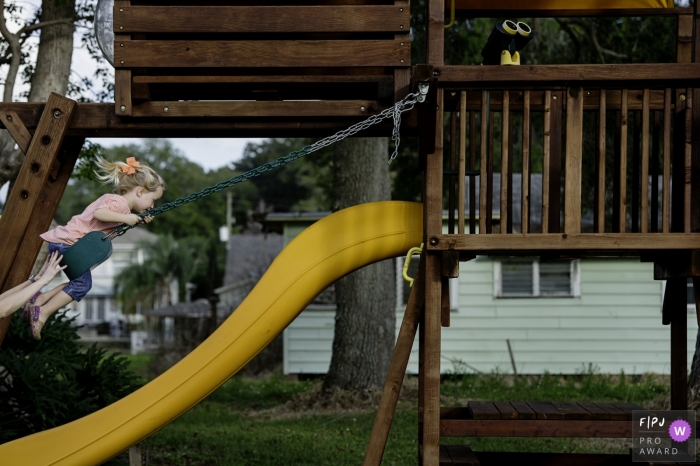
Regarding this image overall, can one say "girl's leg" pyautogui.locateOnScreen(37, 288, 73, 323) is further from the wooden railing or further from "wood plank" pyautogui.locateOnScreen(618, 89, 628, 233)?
"wood plank" pyautogui.locateOnScreen(618, 89, 628, 233)

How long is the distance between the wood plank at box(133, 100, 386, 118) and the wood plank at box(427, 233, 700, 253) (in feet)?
3.50

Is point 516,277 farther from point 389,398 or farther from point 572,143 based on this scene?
point 389,398

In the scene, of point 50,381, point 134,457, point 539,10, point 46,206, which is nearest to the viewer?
point 46,206

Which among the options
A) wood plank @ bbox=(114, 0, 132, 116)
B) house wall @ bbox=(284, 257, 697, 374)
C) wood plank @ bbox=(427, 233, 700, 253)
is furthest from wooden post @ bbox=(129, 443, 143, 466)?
house wall @ bbox=(284, 257, 697, 374)

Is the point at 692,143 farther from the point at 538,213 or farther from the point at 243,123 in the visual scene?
the point at 538,213

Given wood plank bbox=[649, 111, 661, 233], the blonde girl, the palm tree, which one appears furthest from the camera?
the palm tree

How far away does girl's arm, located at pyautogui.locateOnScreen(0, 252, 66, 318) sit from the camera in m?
4.77

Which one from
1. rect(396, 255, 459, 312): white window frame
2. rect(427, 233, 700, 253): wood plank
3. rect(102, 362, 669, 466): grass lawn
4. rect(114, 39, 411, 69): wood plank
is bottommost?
rect(102, 362, 669, 466): grass lawn

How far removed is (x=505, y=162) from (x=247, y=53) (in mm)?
1853

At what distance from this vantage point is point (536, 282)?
51.4 ft

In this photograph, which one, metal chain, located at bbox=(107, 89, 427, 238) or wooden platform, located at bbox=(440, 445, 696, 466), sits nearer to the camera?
metal chain, located at bbox=(107, 89, 427, 238)

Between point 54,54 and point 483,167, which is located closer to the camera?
point 483,167

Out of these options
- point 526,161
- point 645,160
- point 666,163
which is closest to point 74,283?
point 526,161

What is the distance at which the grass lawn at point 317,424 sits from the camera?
311 inches
